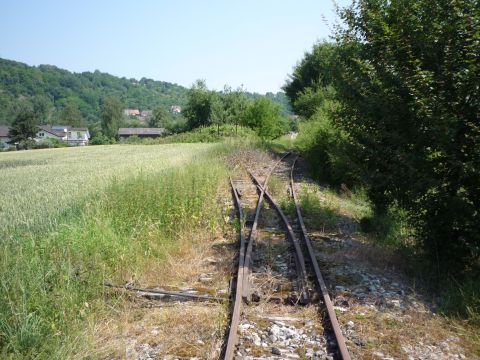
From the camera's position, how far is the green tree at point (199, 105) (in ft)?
184

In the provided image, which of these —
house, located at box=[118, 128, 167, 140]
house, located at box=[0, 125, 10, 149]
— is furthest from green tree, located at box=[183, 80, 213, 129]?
house, located at box=[118, 128, 167, 140]

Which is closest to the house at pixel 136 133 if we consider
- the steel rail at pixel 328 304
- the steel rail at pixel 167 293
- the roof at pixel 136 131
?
the roof at pixel 136 131

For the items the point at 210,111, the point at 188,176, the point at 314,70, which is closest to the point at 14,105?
the point at 210,111

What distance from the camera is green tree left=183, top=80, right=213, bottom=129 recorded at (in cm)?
5609

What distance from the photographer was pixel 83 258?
538cm

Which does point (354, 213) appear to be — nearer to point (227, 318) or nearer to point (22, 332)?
point (227, 318)

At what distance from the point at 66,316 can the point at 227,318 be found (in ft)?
5.86

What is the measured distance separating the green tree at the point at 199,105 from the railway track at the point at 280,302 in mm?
50185

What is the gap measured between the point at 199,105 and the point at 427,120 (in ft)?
175

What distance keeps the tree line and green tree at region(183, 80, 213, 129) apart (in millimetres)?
49979

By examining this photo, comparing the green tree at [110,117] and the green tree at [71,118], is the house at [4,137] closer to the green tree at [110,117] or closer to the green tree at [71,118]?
the green tree at [110,117]

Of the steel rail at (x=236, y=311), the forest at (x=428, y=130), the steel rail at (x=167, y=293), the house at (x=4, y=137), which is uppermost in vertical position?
the forest at (x=428, y=130)

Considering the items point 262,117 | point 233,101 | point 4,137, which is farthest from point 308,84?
point 4,137

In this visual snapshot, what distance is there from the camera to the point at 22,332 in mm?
3574
